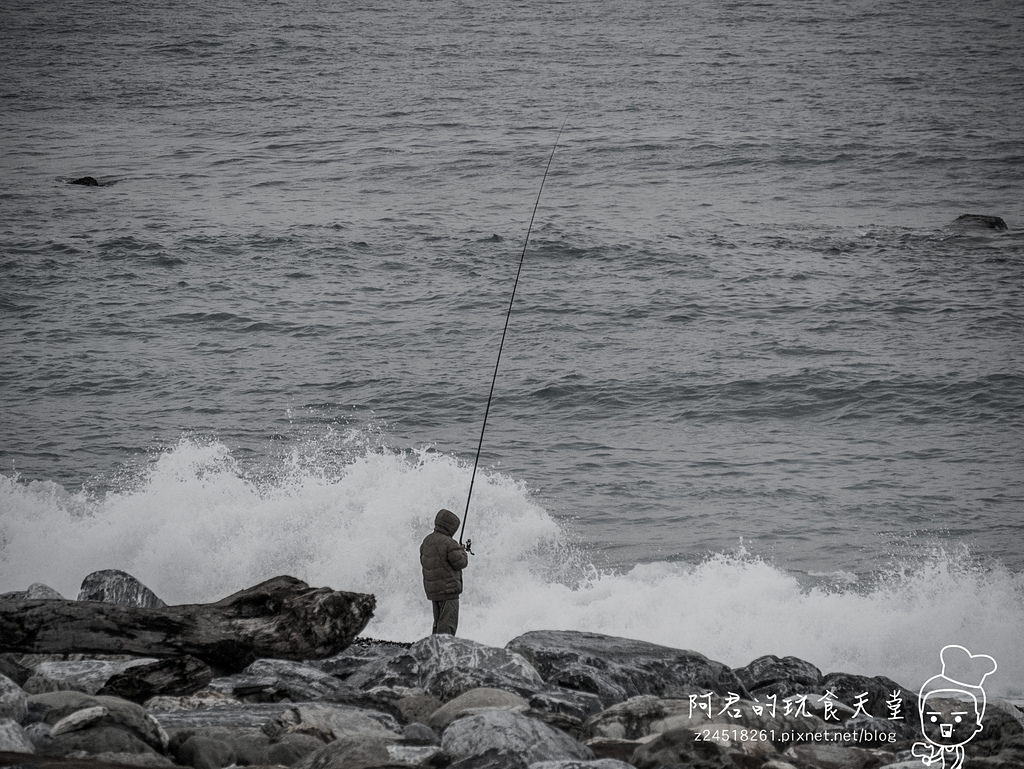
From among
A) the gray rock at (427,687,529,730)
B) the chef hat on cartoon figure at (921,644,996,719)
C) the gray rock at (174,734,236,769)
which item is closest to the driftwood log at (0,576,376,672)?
the gray rock at (427,687,529,730)

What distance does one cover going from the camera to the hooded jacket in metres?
6.39

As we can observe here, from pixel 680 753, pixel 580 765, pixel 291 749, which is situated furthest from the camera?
pixel 680 753

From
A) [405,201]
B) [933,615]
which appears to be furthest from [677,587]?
[405,201]

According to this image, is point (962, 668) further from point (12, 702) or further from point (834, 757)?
point (12, 702)

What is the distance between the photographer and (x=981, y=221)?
19.9m

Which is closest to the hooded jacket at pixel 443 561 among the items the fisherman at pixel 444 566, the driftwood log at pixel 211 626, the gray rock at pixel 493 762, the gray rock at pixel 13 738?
the fisherman at pixel 444 566

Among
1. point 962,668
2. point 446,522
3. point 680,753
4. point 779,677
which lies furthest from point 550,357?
point 680,753

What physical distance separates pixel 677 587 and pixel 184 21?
4414 cm

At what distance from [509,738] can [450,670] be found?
48.1 inches

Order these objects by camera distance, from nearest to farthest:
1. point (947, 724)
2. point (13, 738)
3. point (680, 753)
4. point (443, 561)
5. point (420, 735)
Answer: point (13, 738) → point (680, 753) → point (420, 735) → point (947, 724) → point (443, 561)

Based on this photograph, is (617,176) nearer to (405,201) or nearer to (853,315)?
(405,201)

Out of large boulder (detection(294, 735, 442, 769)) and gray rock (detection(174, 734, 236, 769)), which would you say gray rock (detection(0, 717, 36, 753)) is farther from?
large boulder (detection(294, 735, 442, 769))

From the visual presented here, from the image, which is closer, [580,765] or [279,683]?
[580,765]

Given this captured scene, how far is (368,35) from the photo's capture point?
4472 centimetres
